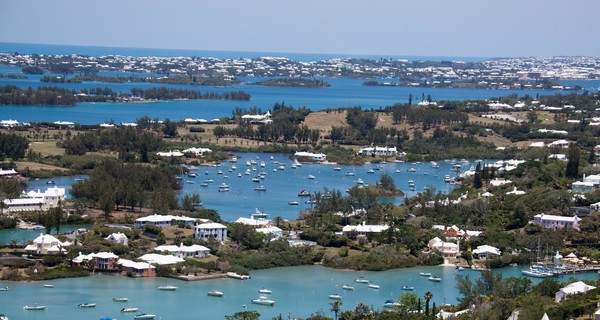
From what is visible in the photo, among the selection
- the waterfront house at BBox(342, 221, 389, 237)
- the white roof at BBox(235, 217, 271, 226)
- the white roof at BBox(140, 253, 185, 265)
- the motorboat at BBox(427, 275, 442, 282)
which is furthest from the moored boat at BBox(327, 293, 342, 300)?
the white roof at BBox(235, 217, 271, 226)

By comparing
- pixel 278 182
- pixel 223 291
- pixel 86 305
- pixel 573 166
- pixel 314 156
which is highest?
pixel 573 166

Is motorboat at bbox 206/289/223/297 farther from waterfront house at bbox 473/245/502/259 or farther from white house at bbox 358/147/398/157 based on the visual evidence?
white house at bbox 358/147/398/157

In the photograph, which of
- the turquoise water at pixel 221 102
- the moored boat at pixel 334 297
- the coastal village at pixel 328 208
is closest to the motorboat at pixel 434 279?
the coastal village at pixel 328 208

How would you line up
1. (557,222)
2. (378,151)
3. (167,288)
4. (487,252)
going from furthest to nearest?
1. (378,151)
2. (557,222)
3. (487,252)
4. (167,288)

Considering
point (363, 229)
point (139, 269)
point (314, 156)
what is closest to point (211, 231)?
point (139, 269)

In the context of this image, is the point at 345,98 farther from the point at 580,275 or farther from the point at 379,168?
the point at 580,275

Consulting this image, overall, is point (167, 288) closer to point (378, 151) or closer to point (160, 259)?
point (160, 259)
